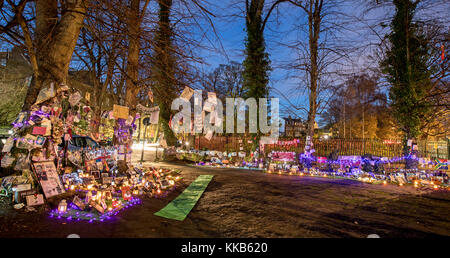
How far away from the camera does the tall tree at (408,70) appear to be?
33.4 ft

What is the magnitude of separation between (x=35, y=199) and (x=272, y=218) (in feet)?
15.1

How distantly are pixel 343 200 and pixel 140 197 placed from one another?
517 cm

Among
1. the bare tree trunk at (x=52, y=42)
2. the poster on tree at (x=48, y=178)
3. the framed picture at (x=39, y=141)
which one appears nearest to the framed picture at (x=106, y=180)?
the poster on tree at (x=48, y=178)

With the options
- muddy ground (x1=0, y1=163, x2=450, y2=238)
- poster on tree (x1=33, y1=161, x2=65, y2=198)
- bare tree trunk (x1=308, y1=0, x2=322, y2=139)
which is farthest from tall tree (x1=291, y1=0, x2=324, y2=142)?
poster on tree (x1=33, y1=161, x2=65, y2=198)

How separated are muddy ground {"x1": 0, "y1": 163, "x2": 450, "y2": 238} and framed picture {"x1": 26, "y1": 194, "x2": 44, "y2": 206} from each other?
10.2 inches

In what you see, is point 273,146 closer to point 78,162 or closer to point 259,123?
point 259,123

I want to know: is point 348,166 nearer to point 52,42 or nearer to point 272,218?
Result: point 272,218

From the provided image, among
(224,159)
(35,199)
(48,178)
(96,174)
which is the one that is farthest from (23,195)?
(224,159)

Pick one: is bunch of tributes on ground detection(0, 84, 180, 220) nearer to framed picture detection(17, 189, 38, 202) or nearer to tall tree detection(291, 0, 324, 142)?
framed picture detection(17, 189, 38, 202)

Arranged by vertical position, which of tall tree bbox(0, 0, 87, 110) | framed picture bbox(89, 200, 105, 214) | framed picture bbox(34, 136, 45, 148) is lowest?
framed picture bbox(89, 200, 105, 214)

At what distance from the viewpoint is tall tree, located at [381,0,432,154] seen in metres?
10.2

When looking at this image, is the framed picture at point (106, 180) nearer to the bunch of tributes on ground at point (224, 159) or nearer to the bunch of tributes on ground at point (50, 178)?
the bunch of tributes on ground at point (50, 178)

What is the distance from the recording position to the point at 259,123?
1385 centimetres
